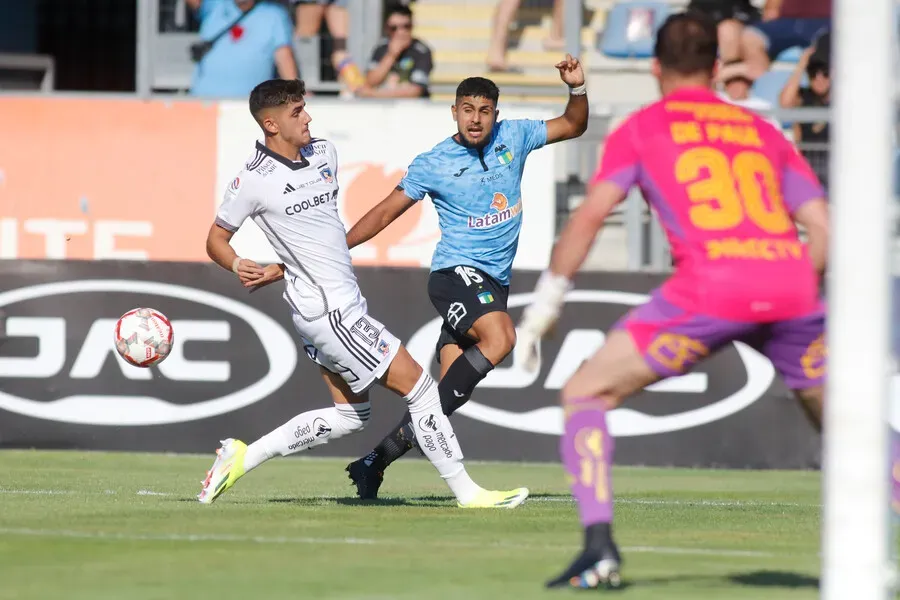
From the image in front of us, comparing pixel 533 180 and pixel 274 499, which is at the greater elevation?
pixel 533 180

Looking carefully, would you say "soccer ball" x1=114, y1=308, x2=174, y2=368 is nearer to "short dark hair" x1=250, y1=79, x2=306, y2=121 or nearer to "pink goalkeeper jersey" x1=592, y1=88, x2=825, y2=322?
"short dark hair" x1=250, y1=79, x2=306, y2=121

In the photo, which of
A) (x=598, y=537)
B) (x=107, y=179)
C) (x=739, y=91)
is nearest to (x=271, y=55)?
(x=107, y=179)

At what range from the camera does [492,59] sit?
1652 cm

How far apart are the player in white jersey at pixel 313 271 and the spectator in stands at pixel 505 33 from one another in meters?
7.85

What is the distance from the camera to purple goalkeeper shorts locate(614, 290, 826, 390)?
5660 mm

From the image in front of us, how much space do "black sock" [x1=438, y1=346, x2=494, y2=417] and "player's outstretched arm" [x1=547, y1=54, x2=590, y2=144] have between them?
1491mm

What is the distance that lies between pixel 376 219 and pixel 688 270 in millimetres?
4144

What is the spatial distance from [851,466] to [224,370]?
976 cm

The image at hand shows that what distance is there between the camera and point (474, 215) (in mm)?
9969

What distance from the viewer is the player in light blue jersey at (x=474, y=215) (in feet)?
31.6

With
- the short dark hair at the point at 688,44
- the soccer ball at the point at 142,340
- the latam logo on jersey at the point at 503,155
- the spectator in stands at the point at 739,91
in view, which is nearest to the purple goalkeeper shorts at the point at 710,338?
the short dark hair at the point at 688,44

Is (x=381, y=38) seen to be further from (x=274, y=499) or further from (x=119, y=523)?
(x=119, y=523)

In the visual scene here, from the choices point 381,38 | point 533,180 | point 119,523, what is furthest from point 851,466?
point 381,38

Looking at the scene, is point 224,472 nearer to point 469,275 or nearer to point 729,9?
point 469,275
